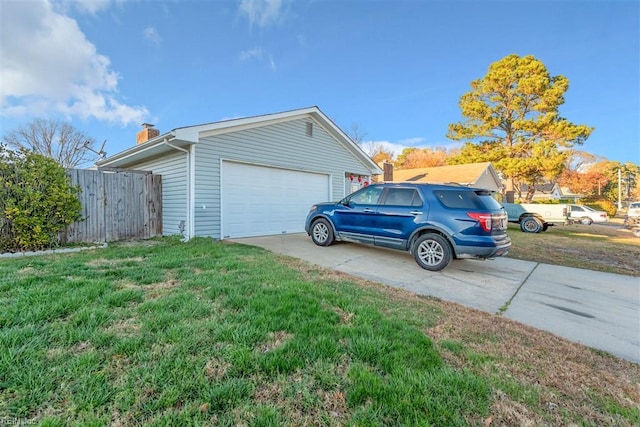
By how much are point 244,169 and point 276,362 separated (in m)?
7.09

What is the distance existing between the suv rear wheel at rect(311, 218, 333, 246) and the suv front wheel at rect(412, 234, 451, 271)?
2196 millimetres

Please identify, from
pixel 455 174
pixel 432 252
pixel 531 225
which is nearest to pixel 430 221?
pixel 432 252

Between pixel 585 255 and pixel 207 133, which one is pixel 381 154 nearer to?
pixel 585 255

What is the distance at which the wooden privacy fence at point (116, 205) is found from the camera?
665cm

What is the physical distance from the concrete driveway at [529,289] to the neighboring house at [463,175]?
543 inches

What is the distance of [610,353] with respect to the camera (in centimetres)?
266

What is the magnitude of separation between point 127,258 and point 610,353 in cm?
666

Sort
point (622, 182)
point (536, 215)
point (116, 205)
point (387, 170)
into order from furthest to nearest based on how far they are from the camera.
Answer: point (622, 182) < point (387, 170) < point (536, 215) < point (116, 205)

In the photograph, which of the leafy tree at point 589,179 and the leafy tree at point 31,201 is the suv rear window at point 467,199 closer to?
the leafy tree at point 31,201

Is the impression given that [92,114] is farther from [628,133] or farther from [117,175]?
[628,133]

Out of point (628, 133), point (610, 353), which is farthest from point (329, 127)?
point (628, 133)

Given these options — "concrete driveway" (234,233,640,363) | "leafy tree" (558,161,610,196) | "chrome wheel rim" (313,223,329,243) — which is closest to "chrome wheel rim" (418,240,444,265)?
"concrete driveway" (234,233,640,363)

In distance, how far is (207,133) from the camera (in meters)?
7.38

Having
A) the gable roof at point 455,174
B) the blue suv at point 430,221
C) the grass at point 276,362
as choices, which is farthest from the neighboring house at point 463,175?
the grass at point 276,362
